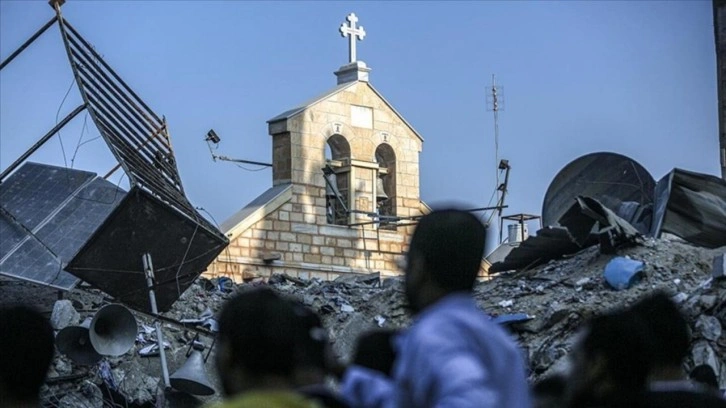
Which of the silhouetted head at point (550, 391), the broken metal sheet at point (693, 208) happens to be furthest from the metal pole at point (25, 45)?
the silhouetted head at point (550, 391)

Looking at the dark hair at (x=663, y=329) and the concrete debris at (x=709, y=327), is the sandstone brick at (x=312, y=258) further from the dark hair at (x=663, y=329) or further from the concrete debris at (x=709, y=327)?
the dark hair at (x=663, y=329)

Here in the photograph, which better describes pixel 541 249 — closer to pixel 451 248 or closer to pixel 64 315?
pixel 64 315

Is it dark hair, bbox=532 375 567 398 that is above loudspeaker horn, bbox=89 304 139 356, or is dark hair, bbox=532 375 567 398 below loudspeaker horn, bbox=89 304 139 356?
above

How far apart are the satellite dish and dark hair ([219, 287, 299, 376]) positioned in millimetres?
16633

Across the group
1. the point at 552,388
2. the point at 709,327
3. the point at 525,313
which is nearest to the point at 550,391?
the point at 552,388

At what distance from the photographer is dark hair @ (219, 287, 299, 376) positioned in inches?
130

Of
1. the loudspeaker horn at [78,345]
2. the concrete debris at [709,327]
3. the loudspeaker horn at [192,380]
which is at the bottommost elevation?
the loudspeaker horn at [192,380]

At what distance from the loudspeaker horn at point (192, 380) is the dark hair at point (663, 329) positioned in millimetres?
11891

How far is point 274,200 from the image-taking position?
94.1 feet

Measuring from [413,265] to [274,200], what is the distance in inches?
992

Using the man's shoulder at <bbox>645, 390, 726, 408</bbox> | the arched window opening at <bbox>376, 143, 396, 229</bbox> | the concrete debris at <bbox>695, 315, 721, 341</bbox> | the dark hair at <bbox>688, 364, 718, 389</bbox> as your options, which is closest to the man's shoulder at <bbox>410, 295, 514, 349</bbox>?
the man's shoulder at <bbox>645, 390, 726, 408</bbox>

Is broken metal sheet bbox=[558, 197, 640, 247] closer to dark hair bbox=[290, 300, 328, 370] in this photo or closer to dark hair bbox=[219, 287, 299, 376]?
dark hair bbox=[290, 300, 328, 370]

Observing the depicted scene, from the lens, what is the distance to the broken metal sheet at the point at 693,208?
690 inches

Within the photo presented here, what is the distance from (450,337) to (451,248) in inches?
9.4
